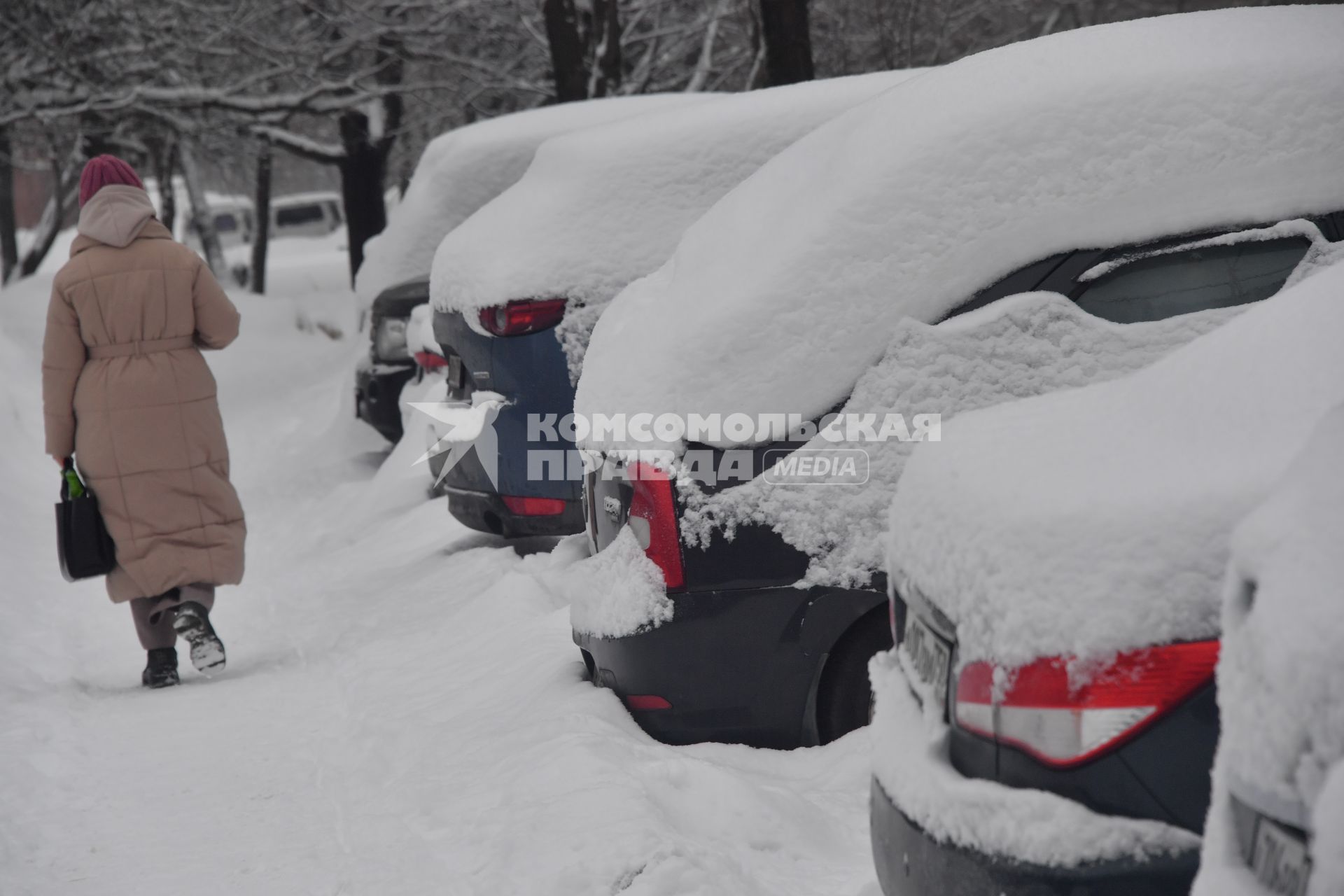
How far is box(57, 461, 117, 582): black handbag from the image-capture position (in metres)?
5.43

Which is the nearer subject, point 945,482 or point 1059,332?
point 945,482

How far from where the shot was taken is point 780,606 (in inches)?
140

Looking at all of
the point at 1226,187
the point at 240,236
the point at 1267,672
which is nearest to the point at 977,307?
the point at 1226,187

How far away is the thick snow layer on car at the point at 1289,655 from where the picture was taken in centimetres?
147

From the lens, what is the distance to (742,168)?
5.55 m

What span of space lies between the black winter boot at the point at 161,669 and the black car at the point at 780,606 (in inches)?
98.7

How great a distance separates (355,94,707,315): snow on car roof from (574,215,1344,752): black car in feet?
15.8

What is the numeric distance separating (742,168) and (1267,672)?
166 inches

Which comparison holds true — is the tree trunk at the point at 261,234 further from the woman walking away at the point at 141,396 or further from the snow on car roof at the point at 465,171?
the woman walking away at the point at 141,396

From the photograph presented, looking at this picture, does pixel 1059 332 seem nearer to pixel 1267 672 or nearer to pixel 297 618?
pixel 1267 672

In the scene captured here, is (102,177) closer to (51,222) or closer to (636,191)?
(636,191)

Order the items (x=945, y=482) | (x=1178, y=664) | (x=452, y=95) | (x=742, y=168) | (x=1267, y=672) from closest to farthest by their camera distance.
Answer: (x=1267, y=672), (x=1178, y=664), (x=945, y=482), (x=742, y=168), (x=452, y=95)

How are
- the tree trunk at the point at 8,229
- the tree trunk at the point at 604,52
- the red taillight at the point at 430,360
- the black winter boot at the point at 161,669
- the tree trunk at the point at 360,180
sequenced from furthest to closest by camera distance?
the tree trunk at the point at 8,229
the tree trunk at the point at 360,180
the tree trunk at the point at 604,52
the red taillight at the point at 430,360
the black winter boot at the point at 161,669
